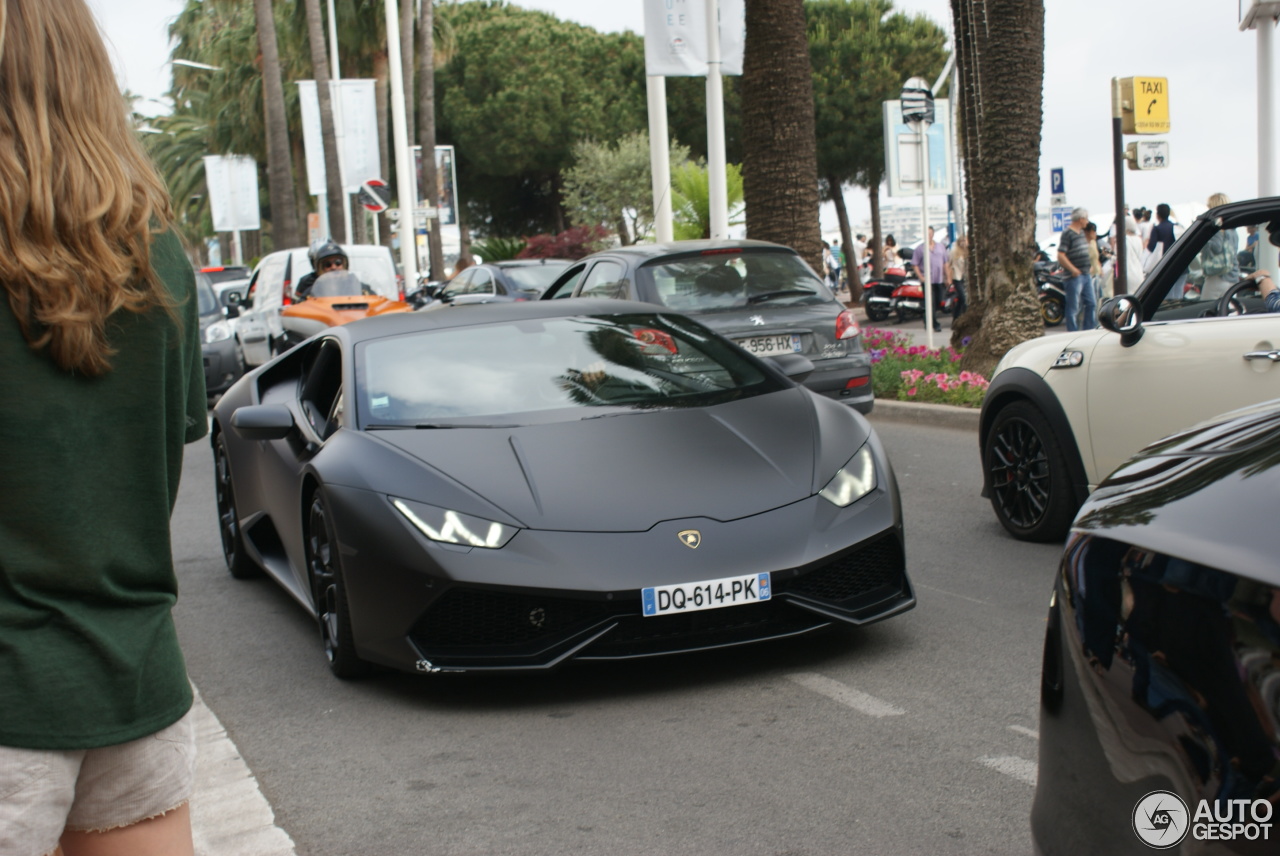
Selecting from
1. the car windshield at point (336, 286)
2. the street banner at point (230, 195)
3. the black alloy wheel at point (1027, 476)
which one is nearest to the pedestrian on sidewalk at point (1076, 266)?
the car windshield at point (336, 286)

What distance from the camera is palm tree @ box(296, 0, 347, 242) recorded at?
119ft

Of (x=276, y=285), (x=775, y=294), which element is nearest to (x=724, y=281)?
(x=775, y=294)

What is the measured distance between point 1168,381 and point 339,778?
149 inches

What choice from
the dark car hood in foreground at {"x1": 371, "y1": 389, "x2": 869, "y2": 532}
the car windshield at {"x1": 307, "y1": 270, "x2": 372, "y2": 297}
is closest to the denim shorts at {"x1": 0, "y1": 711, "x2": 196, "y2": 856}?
the dark car hood in foreground at {"x1": 371, "y1": 389, "x2": 869, "y2": 532}

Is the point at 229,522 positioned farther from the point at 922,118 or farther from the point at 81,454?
the point at 922,118

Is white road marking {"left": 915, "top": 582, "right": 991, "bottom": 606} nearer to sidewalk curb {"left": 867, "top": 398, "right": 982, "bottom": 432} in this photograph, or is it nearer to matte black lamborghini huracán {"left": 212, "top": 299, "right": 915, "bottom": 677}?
matte black lamborghini huracán {"left": 212, "top": 299, "right": 915, "bottom": 677}

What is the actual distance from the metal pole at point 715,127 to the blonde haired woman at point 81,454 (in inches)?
586

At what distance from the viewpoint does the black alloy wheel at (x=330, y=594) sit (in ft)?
16.3

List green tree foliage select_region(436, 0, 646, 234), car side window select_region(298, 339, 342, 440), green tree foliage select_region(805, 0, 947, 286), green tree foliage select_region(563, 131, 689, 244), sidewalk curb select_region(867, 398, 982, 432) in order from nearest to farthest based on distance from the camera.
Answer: car side window select_region(298, 339, 342, 440) < sidewalk curb select_region(867, 398, 982, 432) < green tree foliage select_region(805, 0, 947, 286) < green tree foliage select_region(563, 131, 689, 244) < green tree foliage select_region(436, 0, 646, 234)

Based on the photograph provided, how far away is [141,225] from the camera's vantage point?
1735mm

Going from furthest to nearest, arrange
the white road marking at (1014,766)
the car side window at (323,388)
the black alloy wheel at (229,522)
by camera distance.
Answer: the black alloy wheel at (229,522) < the car side window at (323,388) < the white road marking at (1014,766)

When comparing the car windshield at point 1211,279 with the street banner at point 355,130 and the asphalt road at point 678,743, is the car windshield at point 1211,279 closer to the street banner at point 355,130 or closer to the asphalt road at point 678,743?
the asphalt road at point 678,743

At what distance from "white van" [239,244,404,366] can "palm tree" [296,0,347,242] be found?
50.4ft

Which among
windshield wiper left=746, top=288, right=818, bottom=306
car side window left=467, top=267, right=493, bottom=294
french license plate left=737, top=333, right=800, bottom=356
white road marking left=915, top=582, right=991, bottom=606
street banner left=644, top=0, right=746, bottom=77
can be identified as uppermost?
street banner left=644, top=0, right=746, bottom=77
